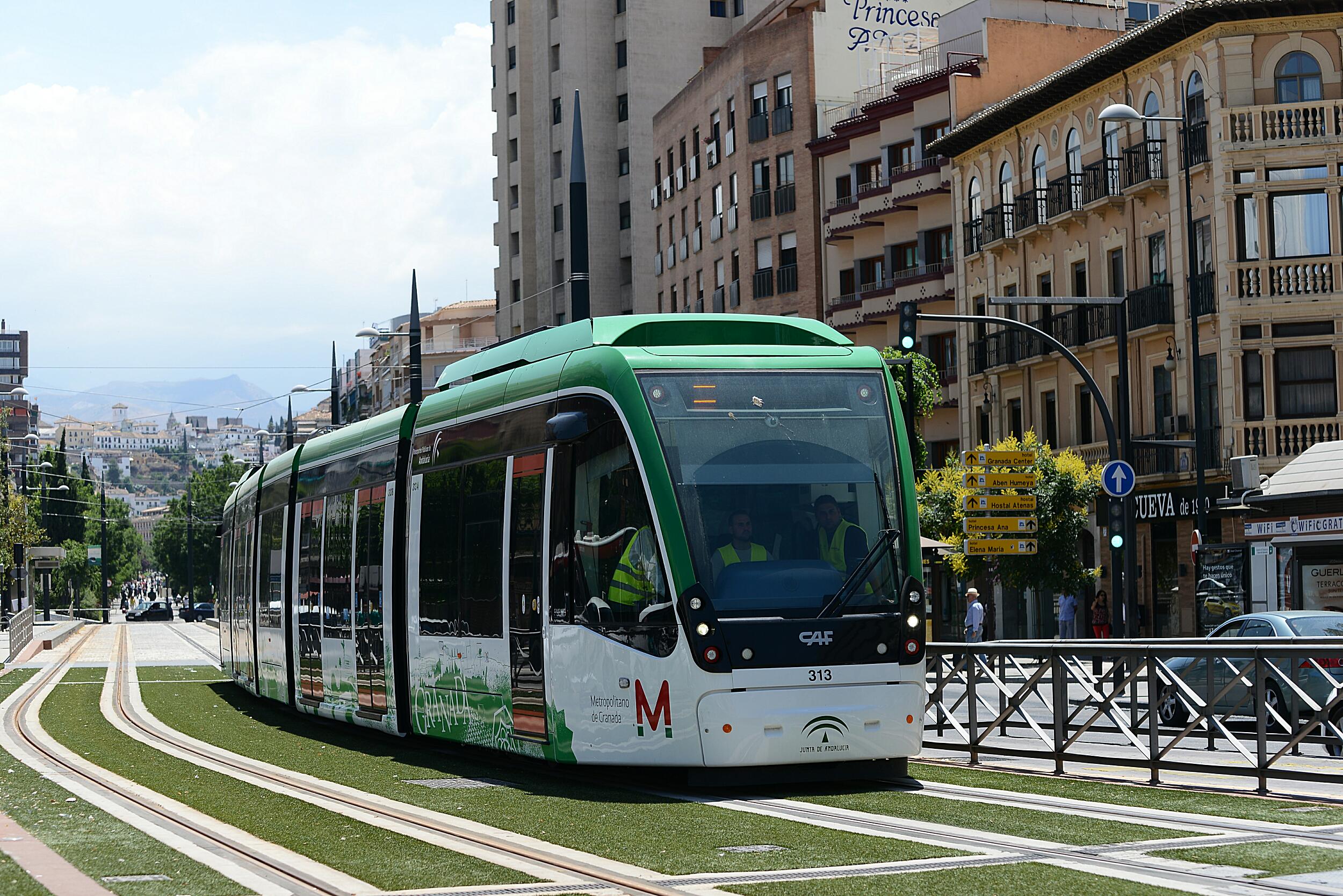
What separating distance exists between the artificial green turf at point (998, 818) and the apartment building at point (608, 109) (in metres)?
69.7

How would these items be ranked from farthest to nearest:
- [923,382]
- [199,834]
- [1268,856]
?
[923,382] < [199,834] < [1268,856]

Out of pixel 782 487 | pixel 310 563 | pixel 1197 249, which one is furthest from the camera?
pixel 1197 249

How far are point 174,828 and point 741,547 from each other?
405cm

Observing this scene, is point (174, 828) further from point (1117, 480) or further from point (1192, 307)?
point (1192, 307)

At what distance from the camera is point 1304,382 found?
1591 inches

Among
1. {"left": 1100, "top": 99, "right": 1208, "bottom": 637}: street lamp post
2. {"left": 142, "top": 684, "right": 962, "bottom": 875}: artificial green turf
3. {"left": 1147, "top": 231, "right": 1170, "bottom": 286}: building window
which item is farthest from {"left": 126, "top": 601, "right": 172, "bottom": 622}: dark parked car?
{"left": 142, "top": 684, "right": 962, "bottom": 875}: artificial green turf

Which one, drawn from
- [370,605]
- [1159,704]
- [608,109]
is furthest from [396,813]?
[608,109]

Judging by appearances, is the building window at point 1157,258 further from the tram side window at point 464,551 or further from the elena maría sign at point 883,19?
the tram side window at point 464,551

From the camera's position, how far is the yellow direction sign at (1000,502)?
3112 centimetres

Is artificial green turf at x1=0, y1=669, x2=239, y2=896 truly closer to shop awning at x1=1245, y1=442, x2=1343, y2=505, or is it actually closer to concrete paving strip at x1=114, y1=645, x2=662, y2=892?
concrete paving strip at x1=114, y1=645, x2=662, y2=892

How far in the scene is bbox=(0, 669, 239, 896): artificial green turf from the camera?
8.87 m

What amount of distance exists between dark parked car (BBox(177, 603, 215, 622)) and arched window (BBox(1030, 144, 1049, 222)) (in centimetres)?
7757

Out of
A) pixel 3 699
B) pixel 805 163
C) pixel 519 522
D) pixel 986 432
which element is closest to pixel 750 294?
pixel 805 163

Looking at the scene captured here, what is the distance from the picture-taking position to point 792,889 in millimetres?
8477
